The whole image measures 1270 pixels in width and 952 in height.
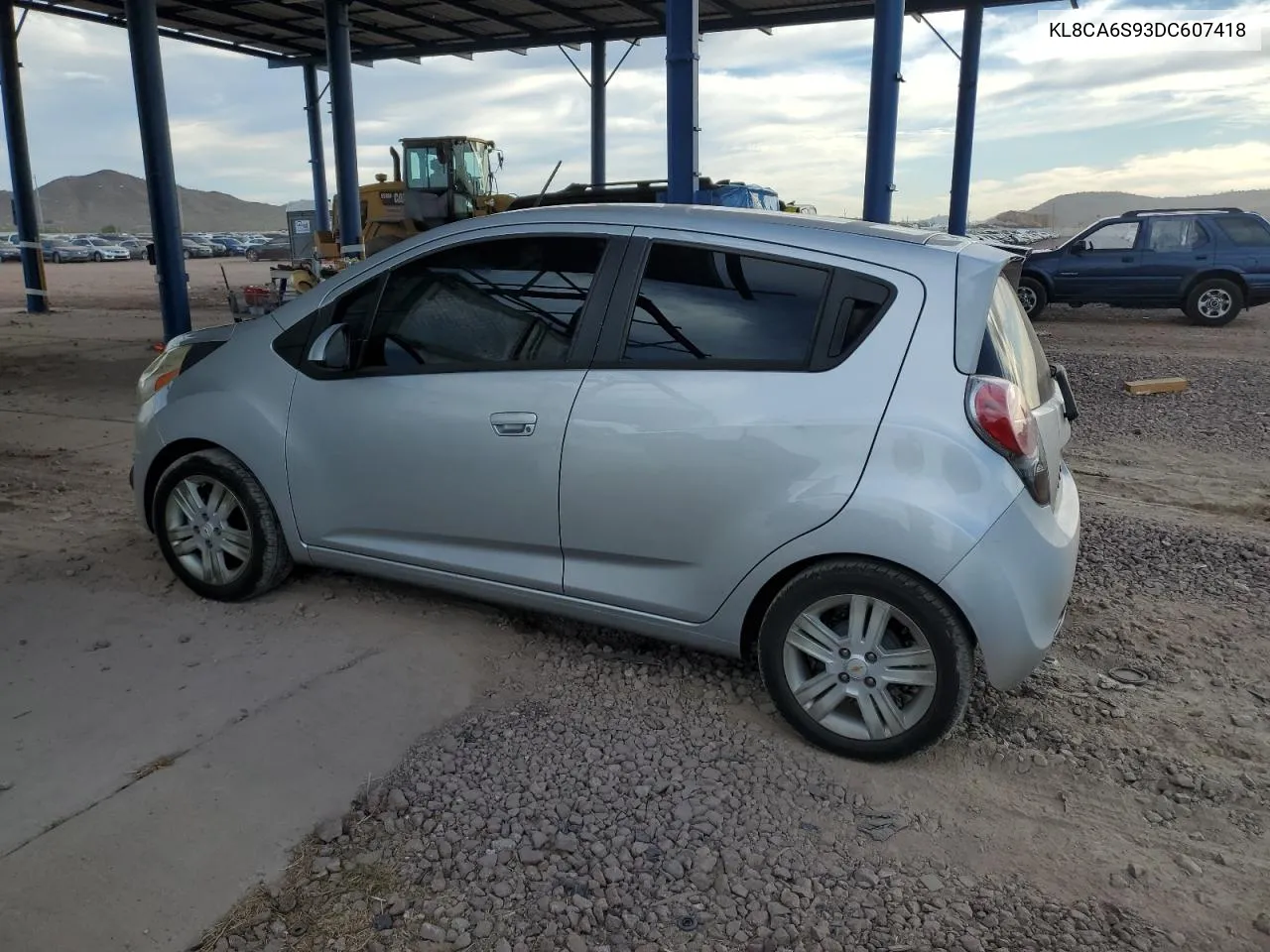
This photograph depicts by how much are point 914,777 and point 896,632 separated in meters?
0.48

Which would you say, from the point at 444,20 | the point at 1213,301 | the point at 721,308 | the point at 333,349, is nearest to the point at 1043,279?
the point at 1213,301

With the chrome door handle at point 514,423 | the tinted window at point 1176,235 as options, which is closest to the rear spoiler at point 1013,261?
the chrome door handle at point 514,423

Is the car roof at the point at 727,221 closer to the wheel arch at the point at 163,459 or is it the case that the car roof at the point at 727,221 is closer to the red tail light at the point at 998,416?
the red tail light at the point at 998,416

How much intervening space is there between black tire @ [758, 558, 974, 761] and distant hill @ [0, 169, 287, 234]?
16940 cm

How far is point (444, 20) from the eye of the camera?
20.4 metres

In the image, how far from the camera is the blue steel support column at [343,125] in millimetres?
17203

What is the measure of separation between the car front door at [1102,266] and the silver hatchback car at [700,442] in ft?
42.7

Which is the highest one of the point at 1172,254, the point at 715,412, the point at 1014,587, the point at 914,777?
the point at 1172,254

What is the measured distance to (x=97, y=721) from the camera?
10.9 ft

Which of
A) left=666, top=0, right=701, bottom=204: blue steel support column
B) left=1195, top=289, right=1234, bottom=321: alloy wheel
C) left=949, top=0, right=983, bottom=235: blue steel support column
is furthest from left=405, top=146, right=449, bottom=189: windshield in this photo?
left=1195, top=289, right=1234, bottom=321: alloy wheel

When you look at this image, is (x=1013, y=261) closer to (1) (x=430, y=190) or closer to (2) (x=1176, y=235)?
(2) (x=1176, y=235)

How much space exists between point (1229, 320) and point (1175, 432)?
834 cm

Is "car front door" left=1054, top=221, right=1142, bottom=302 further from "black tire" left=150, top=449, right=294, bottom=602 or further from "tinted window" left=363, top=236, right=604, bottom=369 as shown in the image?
"black tire" left=150, top=449, right=294, bottom=602

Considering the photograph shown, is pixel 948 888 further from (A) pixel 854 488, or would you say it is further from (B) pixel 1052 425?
(B) pixel 1052 425
